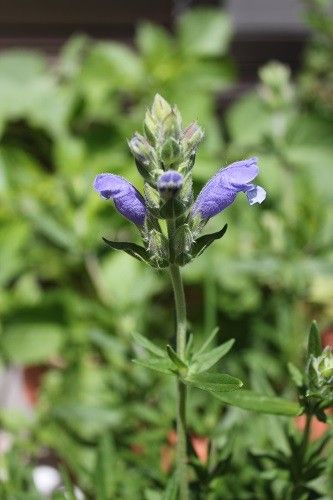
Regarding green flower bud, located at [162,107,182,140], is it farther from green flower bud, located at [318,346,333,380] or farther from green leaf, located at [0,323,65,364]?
green leaf, located at [0,323,65,364]

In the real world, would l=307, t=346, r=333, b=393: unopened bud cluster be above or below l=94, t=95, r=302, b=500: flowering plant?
below

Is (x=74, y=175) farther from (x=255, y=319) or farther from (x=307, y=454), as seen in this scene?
(x=307, y=454)

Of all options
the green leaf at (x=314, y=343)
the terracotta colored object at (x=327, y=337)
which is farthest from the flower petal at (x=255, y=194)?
the terracotta colored object at (x=327, y=337)

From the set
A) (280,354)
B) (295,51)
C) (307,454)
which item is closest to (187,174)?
(307,454)

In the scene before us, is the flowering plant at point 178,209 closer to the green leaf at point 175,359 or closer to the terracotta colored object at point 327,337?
the green leaf at point 175,359

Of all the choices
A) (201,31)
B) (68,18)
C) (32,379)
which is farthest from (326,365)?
(68,18)

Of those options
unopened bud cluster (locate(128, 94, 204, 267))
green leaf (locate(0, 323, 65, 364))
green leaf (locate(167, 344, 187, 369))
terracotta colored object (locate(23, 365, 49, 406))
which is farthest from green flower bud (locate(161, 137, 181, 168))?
terracotta colored object (locate(23, 365, 49, 406))

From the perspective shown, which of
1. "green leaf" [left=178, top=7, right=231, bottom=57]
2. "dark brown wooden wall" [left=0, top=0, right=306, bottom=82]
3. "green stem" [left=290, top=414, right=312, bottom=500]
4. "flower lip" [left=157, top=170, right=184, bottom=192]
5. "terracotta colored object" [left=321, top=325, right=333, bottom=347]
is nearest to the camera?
"flower lip" [left=157, top=170, right=184, bottom=192]

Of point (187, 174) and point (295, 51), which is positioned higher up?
point (295, 51)
